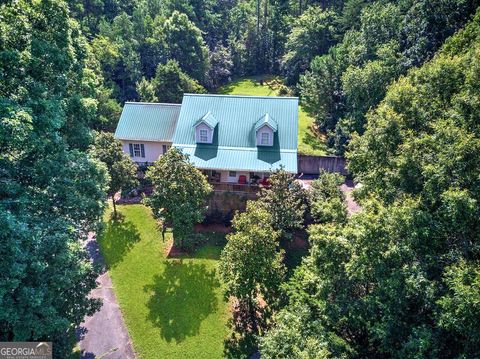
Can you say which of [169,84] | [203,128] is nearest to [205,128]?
[203,128]

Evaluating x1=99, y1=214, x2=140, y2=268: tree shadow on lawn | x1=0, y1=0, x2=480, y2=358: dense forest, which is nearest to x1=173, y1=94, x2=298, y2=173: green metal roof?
x1=0, y1=0, x2=480, y2=358: dense forest

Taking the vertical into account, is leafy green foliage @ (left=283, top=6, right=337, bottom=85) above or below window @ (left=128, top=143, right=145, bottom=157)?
above

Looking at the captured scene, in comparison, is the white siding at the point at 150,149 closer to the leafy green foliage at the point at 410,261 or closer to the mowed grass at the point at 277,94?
the mowed grass at the point at 277,94

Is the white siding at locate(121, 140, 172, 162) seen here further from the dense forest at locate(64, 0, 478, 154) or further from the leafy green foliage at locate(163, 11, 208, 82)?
the leafy green foliage at locate(163, 11, 208, 82)

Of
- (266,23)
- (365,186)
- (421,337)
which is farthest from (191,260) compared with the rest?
(266,23)

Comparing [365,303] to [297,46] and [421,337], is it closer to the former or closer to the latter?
[421,337]
